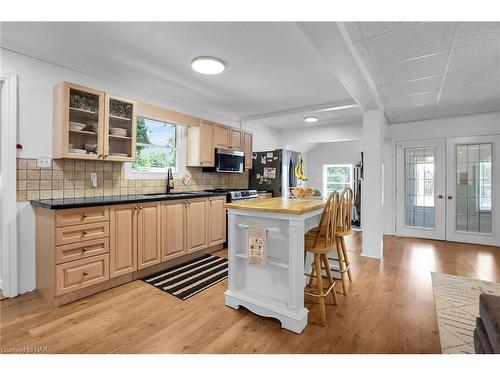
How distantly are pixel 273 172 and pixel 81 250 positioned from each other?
348 cm

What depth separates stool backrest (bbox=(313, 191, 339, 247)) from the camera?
2057 millimetres

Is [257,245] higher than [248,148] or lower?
lower

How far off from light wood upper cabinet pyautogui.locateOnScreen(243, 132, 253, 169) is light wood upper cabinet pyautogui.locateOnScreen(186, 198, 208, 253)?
67.4 inches

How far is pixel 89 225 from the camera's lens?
230 centimetres

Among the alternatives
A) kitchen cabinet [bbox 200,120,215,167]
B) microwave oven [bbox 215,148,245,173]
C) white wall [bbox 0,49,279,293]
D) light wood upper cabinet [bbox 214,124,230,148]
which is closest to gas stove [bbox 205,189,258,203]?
microwave oven [bbox 215,148,245,173]

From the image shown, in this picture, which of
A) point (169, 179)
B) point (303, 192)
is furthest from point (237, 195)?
point (303, 192)

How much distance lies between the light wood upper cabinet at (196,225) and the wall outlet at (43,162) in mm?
1514

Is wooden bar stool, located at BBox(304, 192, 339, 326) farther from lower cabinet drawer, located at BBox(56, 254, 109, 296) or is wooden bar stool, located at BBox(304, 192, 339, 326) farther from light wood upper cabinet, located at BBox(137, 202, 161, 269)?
lower cabinet drawer, located at BBox(56, 254, 109, 296)

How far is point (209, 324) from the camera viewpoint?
1.91 metres

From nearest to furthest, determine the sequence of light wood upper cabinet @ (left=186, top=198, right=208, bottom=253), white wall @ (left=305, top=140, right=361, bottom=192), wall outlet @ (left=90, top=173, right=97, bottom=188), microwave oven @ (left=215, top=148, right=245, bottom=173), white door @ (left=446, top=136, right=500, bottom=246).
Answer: wall outlet @ (left=90, top=173, right=97, bottom=188) → light wood upper cabinet @ (left=186, top=198, right=208, bottom=253) → microwave oven @ (left=215, top=148, right=245, bottom=173) → white door @ (left=446, top=136, right=500, bottom=246) → white wall @ (left=305, top=140, right=361, bottom=192)

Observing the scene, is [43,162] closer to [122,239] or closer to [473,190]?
[122,239]

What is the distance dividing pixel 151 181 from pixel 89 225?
1285 mm

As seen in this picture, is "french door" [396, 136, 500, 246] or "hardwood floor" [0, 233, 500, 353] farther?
"french door" [396, 136, 500, 246]

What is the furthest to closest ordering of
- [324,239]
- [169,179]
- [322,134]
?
[322,134]
[169,179]
[324,239]
